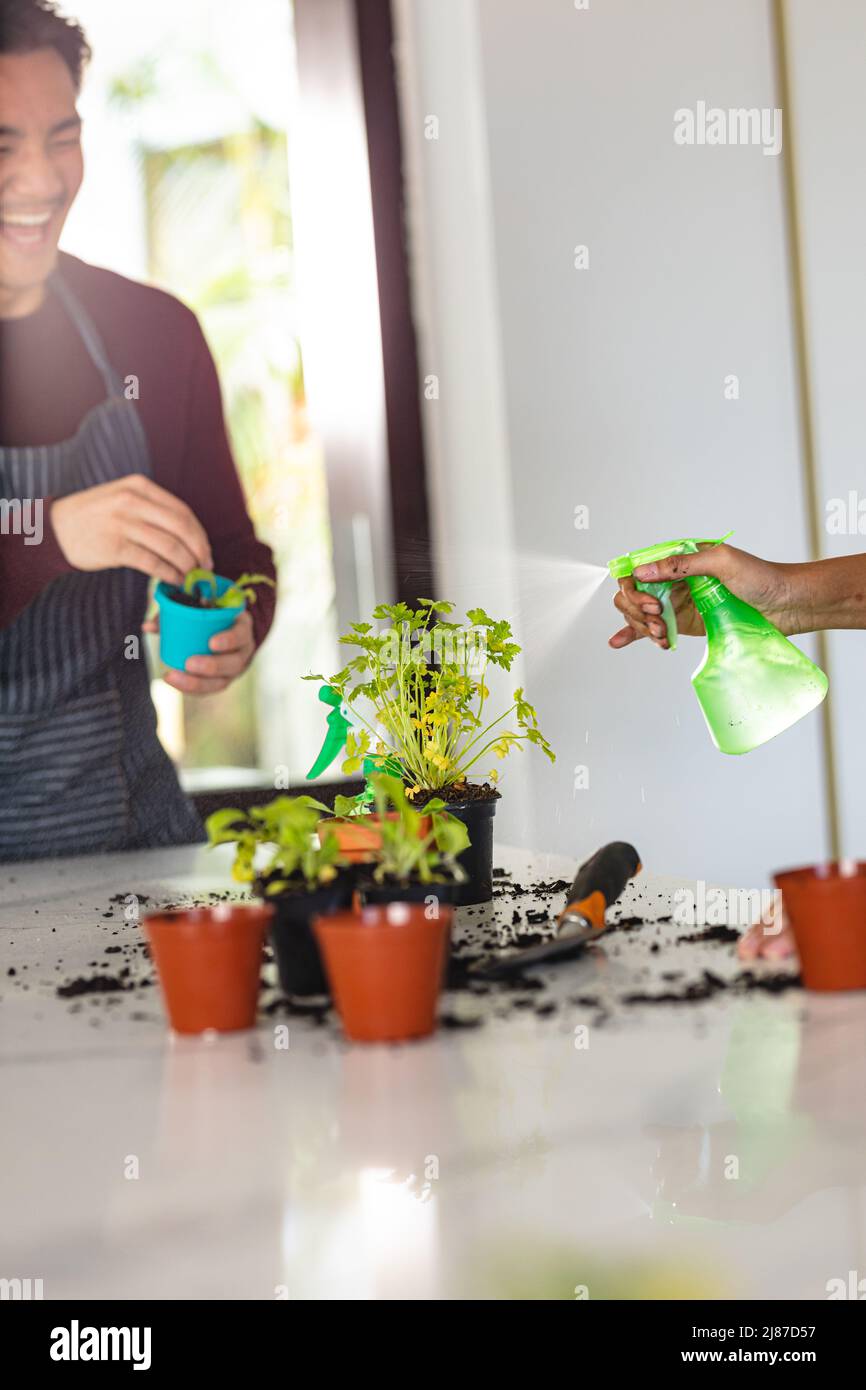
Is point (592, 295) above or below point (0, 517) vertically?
above

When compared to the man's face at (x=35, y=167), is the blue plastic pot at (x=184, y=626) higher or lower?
lower

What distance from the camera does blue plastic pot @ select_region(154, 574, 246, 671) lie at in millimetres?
2145

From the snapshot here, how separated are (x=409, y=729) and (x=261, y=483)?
68.5 inches

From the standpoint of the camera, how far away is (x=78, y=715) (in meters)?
2.81

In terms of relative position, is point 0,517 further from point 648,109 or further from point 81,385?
point 648,109

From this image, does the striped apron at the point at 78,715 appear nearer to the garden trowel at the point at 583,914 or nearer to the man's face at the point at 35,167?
the man's face at the point at 35,167

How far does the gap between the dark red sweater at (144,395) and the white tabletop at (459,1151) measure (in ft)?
6.66

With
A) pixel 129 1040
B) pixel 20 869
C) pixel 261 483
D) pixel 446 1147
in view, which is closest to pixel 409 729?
pixel 129 1040

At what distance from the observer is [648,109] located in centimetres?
278

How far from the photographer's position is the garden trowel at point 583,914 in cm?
97

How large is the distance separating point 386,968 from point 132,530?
2.23 m

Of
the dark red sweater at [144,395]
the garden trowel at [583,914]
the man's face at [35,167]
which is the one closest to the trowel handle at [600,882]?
the garden trowel at [583,914]

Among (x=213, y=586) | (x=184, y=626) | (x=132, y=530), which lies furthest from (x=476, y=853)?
(x=132, y=530)

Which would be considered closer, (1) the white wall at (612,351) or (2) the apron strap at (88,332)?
(1) the white wall at (612,351)
